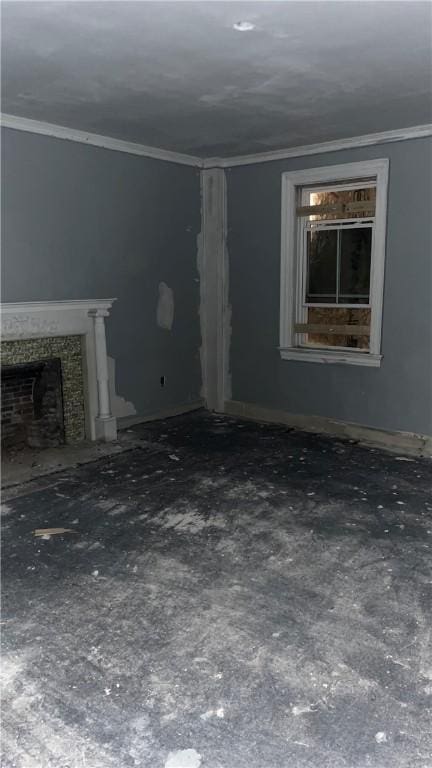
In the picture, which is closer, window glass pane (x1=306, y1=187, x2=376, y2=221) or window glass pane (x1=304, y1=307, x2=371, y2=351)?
window glass pane (x1=306, y1=187, x2=376, y2=221)

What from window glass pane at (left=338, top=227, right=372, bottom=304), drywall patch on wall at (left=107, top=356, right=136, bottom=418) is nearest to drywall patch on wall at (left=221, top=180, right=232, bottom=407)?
drywall patch on wall at (left=107, top=356, right=136, bottom=418)

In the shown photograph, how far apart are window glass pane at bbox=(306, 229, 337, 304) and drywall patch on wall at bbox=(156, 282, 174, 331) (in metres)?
1.40

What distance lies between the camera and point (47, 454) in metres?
4.92

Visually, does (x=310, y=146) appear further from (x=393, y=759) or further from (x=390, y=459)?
(x=393, y=759)

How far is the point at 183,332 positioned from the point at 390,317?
85.6 inches

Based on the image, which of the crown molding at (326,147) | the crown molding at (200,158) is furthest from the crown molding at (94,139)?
the crown molding at (326,147)

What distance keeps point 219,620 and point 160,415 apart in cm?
357

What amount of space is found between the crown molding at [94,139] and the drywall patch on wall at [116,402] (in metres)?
1.90

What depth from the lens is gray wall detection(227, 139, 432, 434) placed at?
4832 millimetres

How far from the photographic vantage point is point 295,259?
572cm

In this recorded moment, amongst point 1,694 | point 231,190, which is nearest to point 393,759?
point 1,694

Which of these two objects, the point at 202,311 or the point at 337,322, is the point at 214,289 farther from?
the point at 337,322

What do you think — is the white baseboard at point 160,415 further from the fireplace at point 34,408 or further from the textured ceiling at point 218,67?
the textured ceiling at point 218,67

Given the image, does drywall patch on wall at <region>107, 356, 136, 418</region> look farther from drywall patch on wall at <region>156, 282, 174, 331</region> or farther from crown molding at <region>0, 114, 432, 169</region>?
crown molding at <region>0, 114, 432, 169</region>
